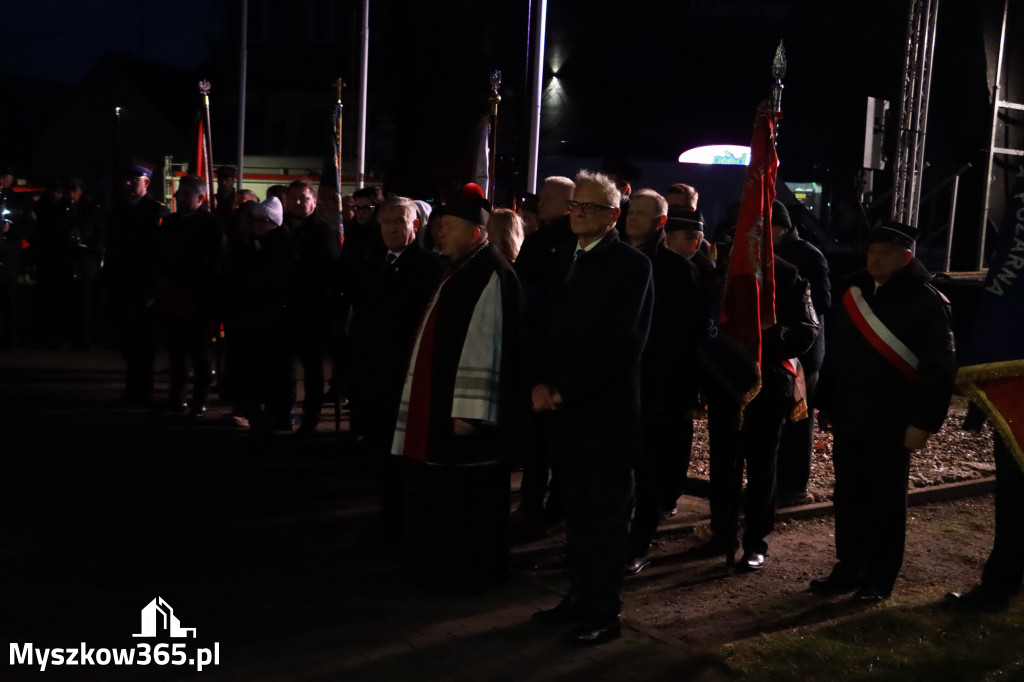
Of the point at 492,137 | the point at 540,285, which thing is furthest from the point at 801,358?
the point at 492,137

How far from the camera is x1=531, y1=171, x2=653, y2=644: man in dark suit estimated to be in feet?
16.7

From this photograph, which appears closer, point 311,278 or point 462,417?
point 462,417

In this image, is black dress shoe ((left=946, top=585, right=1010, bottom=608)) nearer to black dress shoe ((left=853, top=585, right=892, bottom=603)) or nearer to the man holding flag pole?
black dress shoe ((left=853, top=585, right=892, bottom=603))

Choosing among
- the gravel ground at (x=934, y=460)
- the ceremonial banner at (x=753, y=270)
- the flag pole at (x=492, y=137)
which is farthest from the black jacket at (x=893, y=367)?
the flag pole at (x=492, y=137)

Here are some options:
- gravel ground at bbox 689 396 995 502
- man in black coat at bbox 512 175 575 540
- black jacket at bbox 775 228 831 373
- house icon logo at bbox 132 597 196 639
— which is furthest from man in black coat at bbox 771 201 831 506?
house icon logo at bbox 132 597 196 639

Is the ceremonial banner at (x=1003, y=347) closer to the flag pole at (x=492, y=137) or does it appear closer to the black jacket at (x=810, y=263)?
the black jacket at (x=810, y=263)

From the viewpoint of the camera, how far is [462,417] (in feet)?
18.4

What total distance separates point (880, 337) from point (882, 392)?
0.26 m

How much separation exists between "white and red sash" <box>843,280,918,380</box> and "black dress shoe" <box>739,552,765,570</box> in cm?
138

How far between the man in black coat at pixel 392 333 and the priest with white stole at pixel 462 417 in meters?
0.53

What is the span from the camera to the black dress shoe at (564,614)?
5.36m

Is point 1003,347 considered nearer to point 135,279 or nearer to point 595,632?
point 595,632

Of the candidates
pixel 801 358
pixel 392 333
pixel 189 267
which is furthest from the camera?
pixel 189 267

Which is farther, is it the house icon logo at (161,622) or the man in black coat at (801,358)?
the man in black coat at (801,358)
